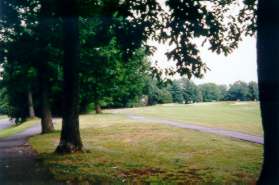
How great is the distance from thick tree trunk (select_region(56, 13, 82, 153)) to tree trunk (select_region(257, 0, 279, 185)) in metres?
9.37

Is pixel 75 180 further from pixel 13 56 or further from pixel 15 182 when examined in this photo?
pixel 13 56

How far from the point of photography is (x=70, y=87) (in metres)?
16.2

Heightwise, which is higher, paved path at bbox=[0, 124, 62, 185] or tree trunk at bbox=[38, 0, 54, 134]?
tree trunk at bbox=[38, 0, 54, 134]

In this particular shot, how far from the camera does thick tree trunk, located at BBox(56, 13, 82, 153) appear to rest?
16172 mm

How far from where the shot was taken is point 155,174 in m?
11.5

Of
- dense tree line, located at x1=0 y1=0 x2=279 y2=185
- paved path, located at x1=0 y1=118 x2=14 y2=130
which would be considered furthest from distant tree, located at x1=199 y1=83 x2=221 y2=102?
dense tree line, located at x1=0 y1=0 x2=279 y2=185

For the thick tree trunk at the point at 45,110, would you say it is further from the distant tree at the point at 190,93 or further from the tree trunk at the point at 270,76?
the distant tree at the point at 190,93

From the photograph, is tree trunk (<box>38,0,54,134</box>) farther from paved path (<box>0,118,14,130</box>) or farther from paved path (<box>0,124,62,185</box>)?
paved path (<box>0,118,14,130</box>)

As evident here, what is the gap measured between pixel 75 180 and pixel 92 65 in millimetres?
15680

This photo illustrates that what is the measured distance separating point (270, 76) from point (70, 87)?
32.2ft

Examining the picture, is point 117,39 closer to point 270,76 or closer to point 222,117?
point 270,76

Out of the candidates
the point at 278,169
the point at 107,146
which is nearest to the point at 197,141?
the point at 107,146

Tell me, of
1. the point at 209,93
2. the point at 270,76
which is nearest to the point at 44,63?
the point at 270,76

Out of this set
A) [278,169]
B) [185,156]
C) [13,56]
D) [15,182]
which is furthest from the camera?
[13,56]
